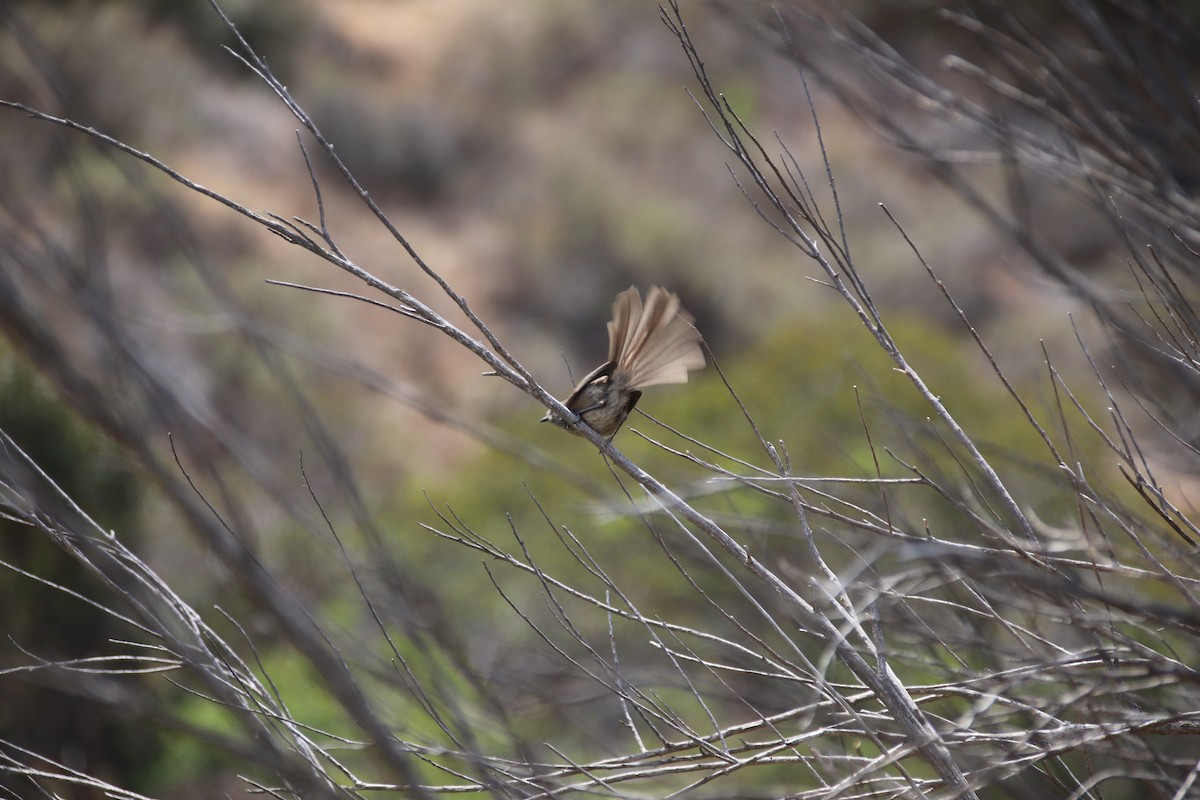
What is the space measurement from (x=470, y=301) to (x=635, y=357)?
13609 millimetres

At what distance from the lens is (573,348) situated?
56.9 feet

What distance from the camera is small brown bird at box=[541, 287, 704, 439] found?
285 cm

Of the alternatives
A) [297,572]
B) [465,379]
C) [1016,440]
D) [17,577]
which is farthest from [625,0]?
[17,577]

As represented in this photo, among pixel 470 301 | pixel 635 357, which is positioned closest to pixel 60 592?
pixel 635 357

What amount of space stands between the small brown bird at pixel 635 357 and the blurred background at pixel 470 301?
199 mm

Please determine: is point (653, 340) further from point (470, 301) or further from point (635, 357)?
point (470, 301)

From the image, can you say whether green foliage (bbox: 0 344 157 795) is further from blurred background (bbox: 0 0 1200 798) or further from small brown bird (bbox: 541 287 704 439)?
small brown bird (bbox: 541 287 704 439)

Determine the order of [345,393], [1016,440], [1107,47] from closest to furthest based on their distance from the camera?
[1107,47] → [1016,440] → [345,393]

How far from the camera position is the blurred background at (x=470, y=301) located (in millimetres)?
1693

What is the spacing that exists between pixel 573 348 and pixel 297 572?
343 inches

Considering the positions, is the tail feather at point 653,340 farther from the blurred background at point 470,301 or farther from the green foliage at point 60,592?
the green foliage at point 60,592

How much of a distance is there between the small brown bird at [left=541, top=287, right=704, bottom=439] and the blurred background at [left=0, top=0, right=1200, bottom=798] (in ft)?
0.65

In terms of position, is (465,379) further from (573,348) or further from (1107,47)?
(1107,47)

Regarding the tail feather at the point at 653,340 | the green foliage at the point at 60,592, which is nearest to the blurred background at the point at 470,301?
the green foliage at the point at 60,592
